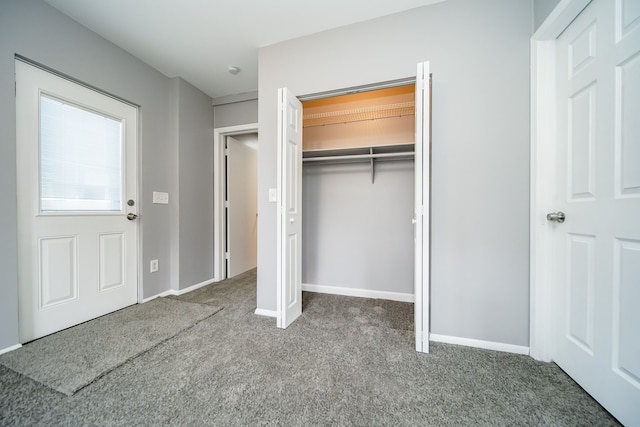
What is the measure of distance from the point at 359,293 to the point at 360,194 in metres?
1.15

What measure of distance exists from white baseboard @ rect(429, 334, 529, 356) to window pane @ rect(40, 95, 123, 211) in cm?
309

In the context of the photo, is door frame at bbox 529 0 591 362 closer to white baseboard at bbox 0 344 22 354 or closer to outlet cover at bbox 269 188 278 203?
outlet cover at bbox 269 188 278 203

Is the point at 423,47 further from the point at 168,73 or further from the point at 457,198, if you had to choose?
the point at 168,73

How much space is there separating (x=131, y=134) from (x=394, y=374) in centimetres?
313

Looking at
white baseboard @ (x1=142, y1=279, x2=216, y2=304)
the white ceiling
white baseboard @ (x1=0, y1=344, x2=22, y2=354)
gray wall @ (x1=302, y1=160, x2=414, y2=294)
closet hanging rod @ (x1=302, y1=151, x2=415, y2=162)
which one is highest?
the white ceiling

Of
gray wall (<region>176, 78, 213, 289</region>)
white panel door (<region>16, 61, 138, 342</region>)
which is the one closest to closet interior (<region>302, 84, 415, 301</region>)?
gray wall (<region>176, 78, 213, 289</region>)

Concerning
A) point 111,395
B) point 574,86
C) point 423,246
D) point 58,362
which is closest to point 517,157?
point 574,86

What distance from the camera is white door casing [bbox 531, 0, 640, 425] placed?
102cm

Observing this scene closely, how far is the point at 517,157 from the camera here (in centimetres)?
155

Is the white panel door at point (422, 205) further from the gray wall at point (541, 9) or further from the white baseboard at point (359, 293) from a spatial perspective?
the white baseboard at point (359, 293)

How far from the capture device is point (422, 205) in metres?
1.53

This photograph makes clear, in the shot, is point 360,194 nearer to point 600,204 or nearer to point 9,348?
point 600,204

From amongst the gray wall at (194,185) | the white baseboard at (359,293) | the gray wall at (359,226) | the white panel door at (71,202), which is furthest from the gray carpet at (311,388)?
the gray wall at (194,185)

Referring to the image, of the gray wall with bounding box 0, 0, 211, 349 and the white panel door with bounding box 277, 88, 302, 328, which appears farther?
the white panel door with bounding box 277, 88, 302, 328
